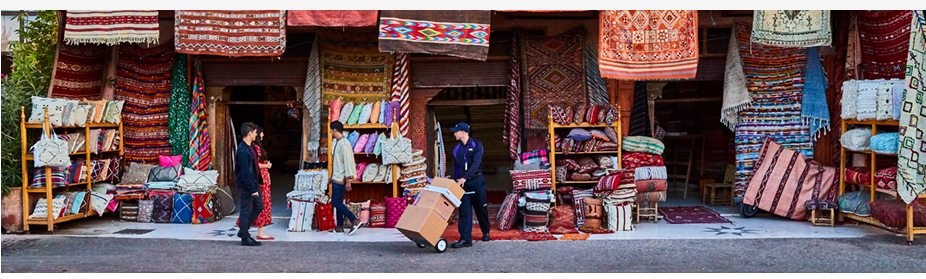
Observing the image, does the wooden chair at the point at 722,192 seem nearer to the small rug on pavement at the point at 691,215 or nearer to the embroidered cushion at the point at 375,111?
the small rug on pavement at the point at 691,215

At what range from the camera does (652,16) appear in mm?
8352

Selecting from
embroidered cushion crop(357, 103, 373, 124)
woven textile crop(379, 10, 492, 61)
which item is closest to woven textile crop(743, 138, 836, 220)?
woven textile crop(379, 10, 492, 61)

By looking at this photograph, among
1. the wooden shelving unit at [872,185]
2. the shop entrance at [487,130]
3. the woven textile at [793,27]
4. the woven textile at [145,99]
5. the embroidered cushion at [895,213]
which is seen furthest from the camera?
the shop entrance at [487,130]

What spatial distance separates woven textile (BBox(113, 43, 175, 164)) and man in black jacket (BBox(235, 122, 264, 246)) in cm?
313

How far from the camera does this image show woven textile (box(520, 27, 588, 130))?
9500mm

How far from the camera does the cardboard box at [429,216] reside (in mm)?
6777

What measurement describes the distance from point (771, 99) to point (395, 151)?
16.3 feet

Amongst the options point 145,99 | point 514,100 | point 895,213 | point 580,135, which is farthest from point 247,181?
point 895,213

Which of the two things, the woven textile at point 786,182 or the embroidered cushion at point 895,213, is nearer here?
the embroidered cushion at point 895,213

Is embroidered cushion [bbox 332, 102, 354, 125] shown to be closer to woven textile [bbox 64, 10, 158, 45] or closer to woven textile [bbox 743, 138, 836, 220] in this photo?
woven textile [bbox 64, 10, 158, 45]

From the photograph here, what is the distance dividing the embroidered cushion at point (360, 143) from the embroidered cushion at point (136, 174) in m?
2.73

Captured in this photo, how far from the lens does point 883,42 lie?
27.6 feet

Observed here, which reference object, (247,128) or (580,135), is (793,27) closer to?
(580,135)

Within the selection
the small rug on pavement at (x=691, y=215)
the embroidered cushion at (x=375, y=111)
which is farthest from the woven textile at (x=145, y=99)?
the small rug on pavement at (x=691, y=215)
